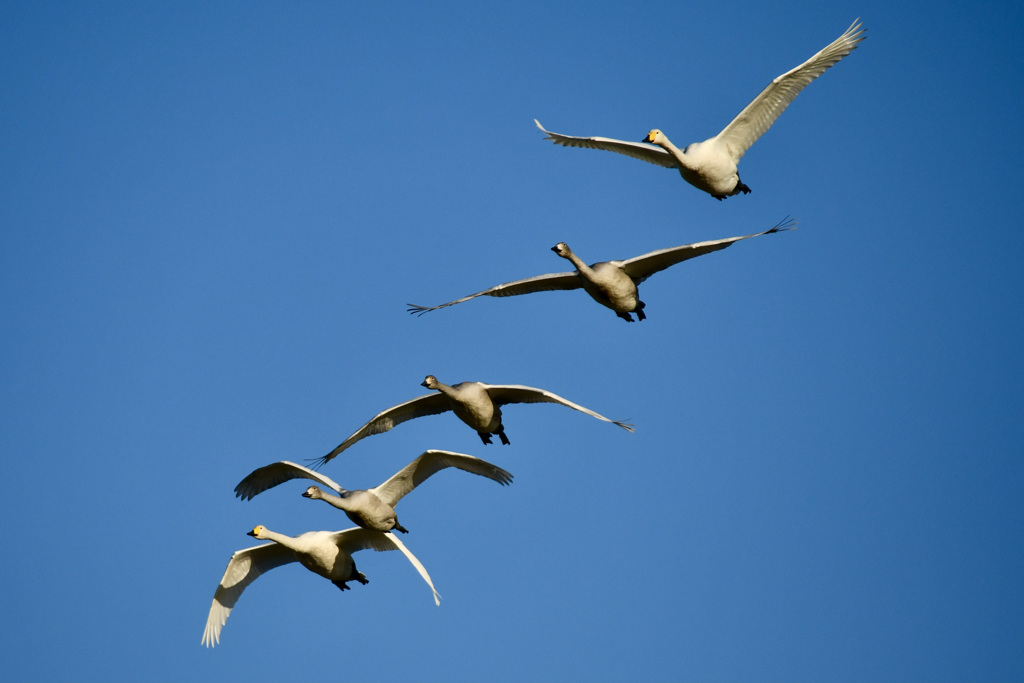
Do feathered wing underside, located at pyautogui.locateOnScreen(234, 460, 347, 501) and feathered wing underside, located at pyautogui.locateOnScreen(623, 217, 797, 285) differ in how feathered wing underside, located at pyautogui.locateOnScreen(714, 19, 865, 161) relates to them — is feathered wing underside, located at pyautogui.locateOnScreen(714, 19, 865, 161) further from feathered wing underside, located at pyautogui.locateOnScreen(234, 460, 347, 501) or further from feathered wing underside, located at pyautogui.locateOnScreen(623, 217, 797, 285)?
feathered wing underside, located at pyautogui.locateOnScreen(234, 460, 347, 501)

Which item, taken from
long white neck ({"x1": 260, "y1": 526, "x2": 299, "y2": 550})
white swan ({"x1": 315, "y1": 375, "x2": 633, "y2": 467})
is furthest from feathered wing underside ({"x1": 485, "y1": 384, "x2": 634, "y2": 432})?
long white neck ({"x1": 260, "y1": 526, "x2": 299, "y2": 550})

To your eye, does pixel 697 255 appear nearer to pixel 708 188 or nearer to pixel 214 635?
pixel 708 188

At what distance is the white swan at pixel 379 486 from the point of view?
2556 centimetres

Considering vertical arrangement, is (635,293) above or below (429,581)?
above

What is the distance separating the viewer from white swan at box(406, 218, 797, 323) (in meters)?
25.8

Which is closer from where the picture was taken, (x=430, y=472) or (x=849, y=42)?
(x=849, y=42)

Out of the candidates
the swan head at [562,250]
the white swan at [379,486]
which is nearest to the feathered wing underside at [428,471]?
the white swan at [379,486]

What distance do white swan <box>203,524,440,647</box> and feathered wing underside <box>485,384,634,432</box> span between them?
332 cm

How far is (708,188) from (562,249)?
2.99m

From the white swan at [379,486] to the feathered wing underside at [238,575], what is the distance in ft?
3.75

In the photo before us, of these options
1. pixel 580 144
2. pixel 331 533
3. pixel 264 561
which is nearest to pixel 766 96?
pixel 580 144

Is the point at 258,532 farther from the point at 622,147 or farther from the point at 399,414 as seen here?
the point at 622,147

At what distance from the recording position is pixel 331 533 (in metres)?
26.3

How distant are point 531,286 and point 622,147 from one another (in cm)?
316
